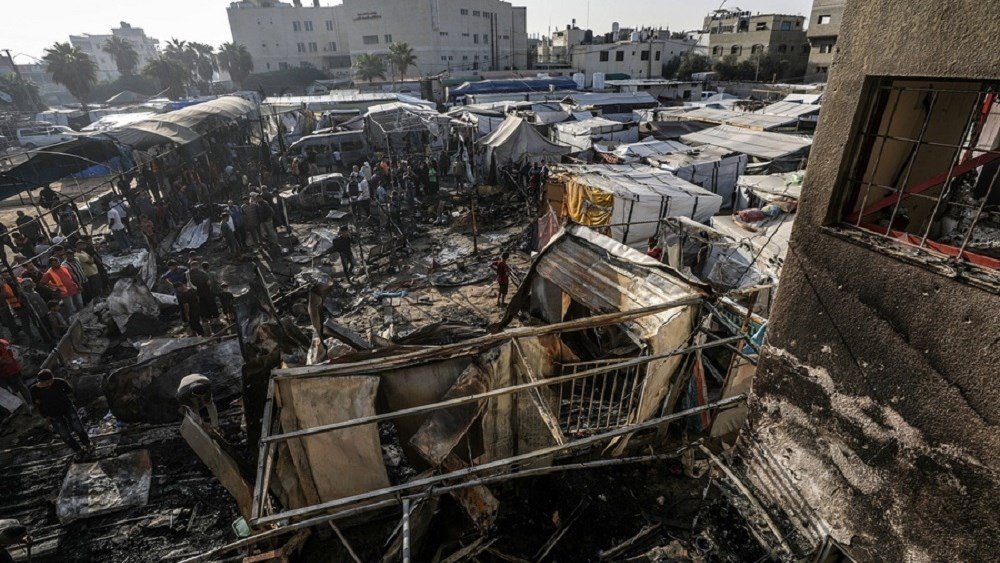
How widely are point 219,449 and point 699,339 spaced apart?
607 centimetres

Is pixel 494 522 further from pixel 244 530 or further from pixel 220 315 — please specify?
pixel 220 315

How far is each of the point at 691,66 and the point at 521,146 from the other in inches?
1951

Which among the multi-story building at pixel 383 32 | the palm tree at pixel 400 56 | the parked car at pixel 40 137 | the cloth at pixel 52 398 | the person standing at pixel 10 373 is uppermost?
the multi-story building at pixel 383 32

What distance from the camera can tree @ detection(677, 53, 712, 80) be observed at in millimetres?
58094

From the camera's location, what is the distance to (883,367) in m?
3.59

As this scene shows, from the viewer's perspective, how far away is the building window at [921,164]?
123 inches

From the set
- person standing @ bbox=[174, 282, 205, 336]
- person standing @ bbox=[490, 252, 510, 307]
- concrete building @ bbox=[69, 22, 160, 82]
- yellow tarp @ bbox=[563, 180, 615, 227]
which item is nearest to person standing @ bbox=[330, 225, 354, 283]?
person standing @ bbox=[174, 282, 205, 336]

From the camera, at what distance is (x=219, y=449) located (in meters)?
5.19

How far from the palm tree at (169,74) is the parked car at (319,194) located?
5580 centimetres

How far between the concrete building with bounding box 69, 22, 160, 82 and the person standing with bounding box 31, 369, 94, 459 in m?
143

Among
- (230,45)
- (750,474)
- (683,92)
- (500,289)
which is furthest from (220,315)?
(230,45)

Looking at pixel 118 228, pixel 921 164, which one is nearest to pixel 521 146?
pixel 118 228

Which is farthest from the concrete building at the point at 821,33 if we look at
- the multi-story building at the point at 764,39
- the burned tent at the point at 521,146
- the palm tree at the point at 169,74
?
the palm tree at the point at 169,74

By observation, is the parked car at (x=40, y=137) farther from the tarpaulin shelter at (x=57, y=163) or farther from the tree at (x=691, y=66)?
the tree at (x=691, y=66)
